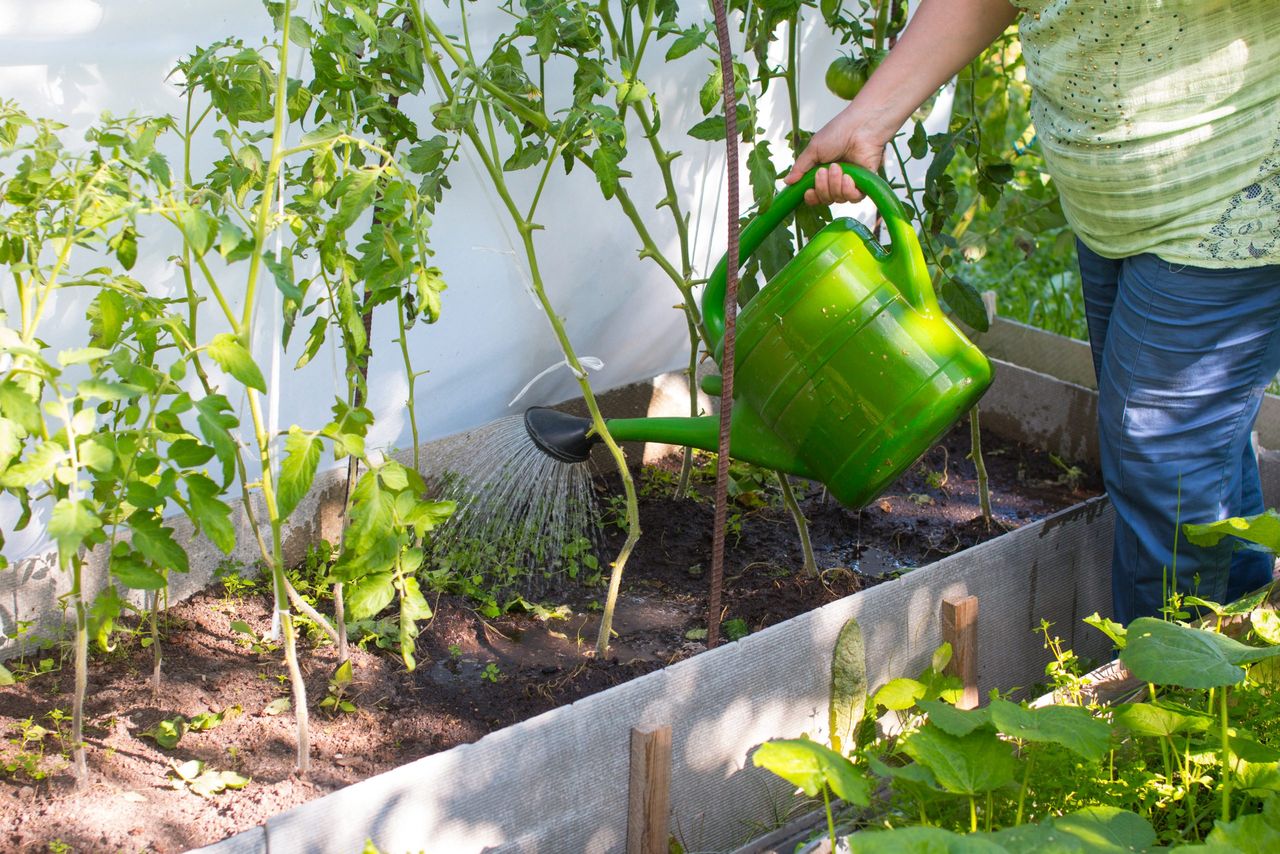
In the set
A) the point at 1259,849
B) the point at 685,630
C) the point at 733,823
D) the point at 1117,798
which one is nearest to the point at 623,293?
the point at 685,630

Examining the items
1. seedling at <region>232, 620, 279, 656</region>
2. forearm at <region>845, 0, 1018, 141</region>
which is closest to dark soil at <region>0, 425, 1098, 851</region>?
seedling at <region>232, 620, 279, 656</region>

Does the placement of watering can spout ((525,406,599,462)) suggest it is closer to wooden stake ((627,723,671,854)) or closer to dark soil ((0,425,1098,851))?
dark soil ((0,425,1098,851))

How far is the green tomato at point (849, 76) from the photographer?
204cm

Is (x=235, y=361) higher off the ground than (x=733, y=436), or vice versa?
(x=235, y=361)

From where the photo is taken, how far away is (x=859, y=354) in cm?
159

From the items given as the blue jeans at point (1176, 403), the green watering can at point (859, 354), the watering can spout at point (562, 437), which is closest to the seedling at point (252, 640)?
the watering can spout at point (562, 437)

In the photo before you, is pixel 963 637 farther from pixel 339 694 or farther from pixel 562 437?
pixel 339 694

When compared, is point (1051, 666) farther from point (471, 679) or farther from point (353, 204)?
point (353, 204)

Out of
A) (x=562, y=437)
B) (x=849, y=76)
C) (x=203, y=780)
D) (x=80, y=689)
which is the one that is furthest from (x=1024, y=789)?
(x=849, y=76)

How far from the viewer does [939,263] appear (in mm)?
2102

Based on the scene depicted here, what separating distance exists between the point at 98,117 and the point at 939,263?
52.6 inches

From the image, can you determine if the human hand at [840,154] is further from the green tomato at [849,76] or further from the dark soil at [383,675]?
the dark soil at [383,675]

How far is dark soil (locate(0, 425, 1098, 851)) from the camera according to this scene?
4.53ft

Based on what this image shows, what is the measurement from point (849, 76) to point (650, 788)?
1.24 metres
